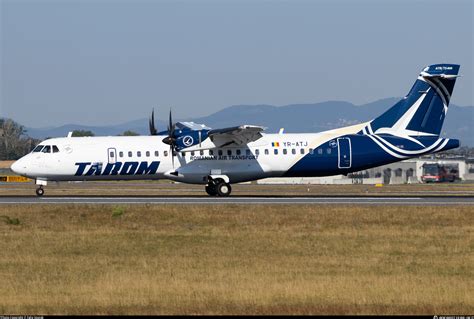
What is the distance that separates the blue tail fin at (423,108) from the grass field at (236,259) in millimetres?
10723

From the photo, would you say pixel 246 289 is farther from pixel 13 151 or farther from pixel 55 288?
pixel 13 151

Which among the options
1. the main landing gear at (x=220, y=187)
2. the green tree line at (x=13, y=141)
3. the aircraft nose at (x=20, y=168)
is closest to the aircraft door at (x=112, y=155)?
the aircraft nose at (x=20, y=168)

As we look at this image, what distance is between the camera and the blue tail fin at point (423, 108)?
4609 centimetres

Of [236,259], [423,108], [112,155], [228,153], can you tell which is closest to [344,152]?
[423,108]

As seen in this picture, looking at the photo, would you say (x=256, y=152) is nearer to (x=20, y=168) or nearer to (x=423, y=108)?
(x=423, y=108)

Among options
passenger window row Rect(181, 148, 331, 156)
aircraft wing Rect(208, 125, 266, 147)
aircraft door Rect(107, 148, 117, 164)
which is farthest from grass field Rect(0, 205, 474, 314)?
passenger window row Rect(181, 148, 331, 156)

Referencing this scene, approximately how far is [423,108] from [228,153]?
11034 mm

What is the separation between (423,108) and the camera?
4638 centimetres

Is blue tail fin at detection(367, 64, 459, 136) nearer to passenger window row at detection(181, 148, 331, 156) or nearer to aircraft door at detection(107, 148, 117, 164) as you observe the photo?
passenger window row at detection(181, 148, 331, 156)

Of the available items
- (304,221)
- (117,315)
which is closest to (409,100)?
(304,221)

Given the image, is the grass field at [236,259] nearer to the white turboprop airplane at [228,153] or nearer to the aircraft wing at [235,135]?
the aircraft wing at [235,135]

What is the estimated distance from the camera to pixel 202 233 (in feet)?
93.5

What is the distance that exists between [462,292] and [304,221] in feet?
46.5

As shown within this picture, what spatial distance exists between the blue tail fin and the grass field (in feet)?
35.2
